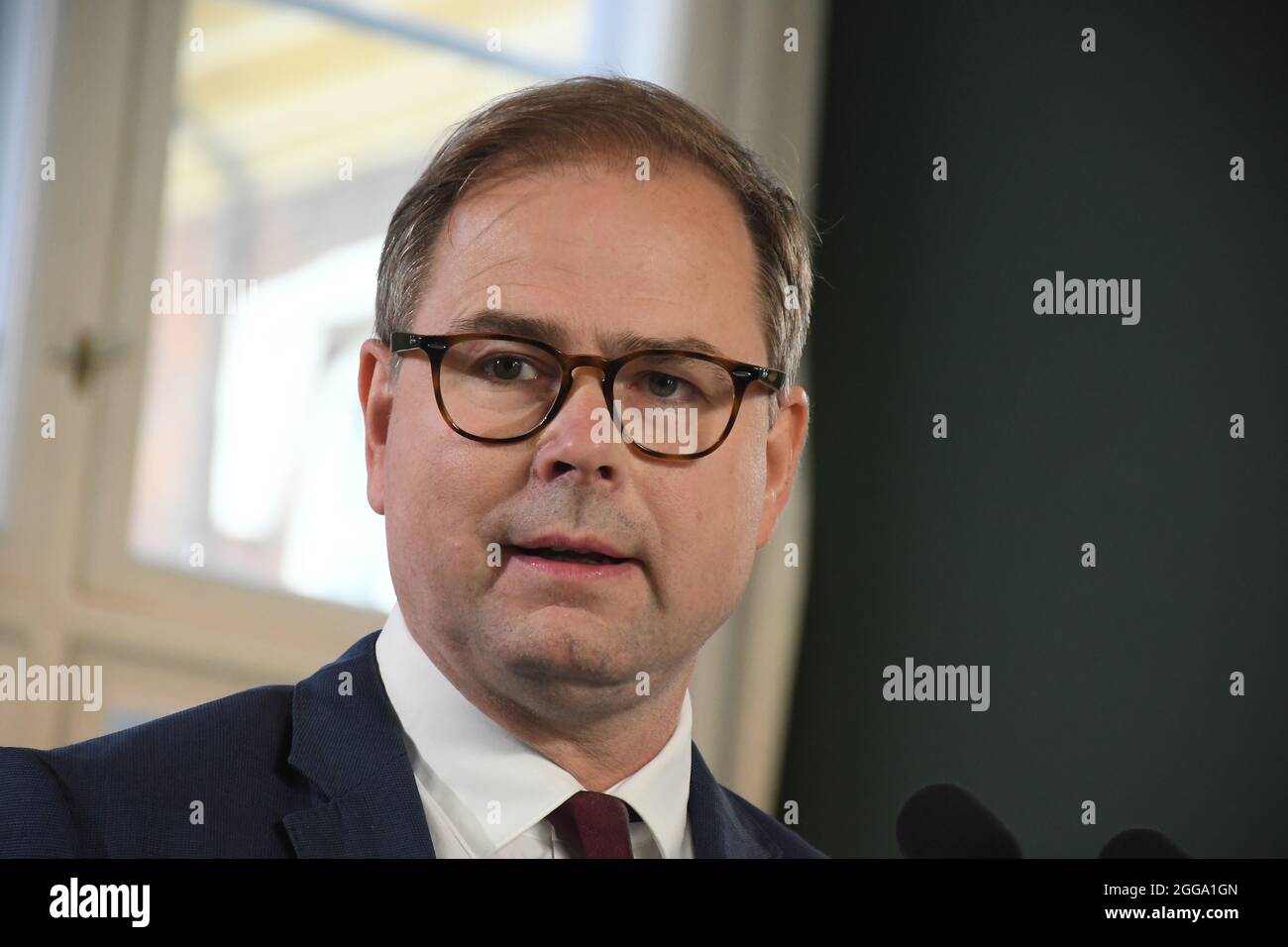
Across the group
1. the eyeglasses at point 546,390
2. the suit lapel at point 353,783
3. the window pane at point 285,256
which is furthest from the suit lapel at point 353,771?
the window pane at point 285,256

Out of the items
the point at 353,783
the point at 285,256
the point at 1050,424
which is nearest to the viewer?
the point at 353,783

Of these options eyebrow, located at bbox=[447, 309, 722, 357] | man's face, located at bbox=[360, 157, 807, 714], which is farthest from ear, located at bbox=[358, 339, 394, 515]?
eyebrow, located at bbox=[447, 309, 722, 357]

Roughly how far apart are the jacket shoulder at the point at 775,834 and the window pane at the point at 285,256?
58 centimetres

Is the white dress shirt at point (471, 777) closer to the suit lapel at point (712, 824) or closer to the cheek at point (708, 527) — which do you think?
the suit lapel at point (712, 824)

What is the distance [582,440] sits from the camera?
3.56 feet

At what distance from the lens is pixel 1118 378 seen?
1.64m

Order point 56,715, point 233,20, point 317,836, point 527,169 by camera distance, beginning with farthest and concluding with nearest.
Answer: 1. point 233,20
2. point 56,715
3. point 527,169
4. point 317,836

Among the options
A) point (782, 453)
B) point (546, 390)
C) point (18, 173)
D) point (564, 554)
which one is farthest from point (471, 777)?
point (18, 173)

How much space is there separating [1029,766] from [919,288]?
1.92ft

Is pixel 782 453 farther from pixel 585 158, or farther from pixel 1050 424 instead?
pixel 1050 424

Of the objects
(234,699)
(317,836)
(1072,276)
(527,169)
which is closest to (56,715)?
(234,699)

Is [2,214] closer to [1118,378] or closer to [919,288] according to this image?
[919,288]

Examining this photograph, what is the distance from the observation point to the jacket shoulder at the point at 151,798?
3.46 ft

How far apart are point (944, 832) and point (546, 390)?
56 cm
